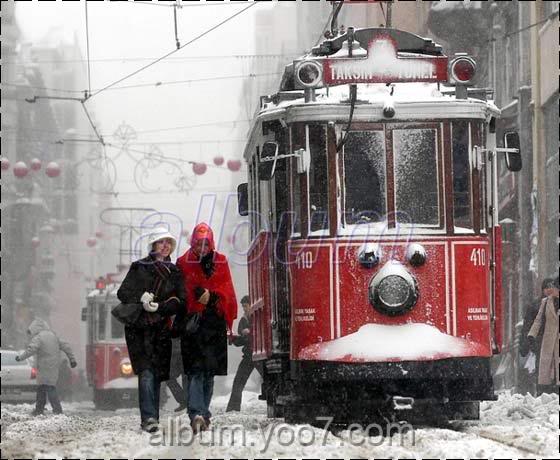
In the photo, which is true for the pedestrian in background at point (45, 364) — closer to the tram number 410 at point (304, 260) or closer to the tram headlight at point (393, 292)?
the tram number 410 at point (304, 260)

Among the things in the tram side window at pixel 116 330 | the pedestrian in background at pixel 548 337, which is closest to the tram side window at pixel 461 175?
the pedestrian in background at pixel 548 337

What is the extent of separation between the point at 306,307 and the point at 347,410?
107 centimetres

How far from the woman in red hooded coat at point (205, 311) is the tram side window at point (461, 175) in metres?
2.53

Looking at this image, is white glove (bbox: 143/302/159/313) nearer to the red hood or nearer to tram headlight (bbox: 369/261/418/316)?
the red hood

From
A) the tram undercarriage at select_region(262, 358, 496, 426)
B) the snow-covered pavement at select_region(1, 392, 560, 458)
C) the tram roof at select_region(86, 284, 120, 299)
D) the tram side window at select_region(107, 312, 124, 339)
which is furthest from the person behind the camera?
the tram roof at select_region(86, 284, 120, 299)

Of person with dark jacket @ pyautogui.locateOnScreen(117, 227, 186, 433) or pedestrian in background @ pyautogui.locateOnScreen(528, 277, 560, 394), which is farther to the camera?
pedestrian in background @ pyautogui.locateOnScreen(528, 277, 560, 394)

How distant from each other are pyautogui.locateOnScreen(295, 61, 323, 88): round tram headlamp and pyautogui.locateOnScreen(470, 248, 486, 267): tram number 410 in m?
2.18

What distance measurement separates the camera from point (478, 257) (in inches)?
589

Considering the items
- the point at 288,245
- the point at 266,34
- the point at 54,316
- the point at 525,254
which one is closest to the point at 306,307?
the point at 288,245

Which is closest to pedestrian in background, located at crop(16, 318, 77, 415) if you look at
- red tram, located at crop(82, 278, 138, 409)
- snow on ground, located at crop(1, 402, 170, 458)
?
red tram, located at crop(82, 278, 138, 409)

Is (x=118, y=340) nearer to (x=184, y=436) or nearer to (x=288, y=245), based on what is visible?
(x=288, y=245)

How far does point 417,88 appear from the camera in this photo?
15.3 m

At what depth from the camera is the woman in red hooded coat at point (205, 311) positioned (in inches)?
535

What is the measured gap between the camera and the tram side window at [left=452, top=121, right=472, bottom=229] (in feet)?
49.1
